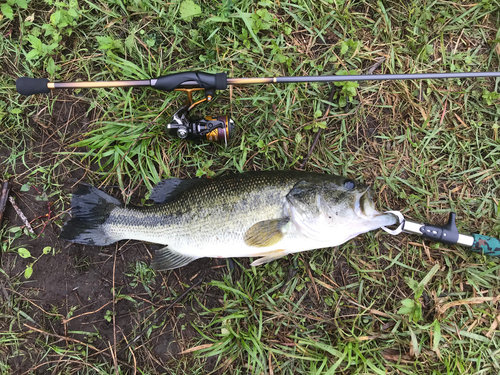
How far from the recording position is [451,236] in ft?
9.02

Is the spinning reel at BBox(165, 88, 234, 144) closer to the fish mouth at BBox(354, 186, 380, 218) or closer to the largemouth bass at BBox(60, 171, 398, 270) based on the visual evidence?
the largemouth bass at BBox(60, 171, 398, 270)

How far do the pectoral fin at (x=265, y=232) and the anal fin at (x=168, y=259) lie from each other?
0.63 m

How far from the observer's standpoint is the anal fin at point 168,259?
2760mm

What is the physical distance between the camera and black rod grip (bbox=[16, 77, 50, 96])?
2467mm

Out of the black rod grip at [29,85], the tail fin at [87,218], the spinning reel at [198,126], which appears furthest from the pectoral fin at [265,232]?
the black rod grip at [29,85]

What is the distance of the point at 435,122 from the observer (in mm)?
3109

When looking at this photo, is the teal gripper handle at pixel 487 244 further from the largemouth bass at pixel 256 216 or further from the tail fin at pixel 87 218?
the tail fin at pixel 87 218

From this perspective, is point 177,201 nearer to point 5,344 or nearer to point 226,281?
point 226,281

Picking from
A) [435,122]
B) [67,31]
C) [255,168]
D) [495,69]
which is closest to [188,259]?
[255,168]

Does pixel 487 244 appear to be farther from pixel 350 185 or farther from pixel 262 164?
pixel 262 164

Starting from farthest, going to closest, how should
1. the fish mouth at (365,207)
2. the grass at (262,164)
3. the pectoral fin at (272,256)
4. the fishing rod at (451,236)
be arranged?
the grass at (262,164), the fishing rod at (451,236), the pectoral fin at (272,256), the fish mouth at (365,207)

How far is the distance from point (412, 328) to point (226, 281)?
6.04 ft

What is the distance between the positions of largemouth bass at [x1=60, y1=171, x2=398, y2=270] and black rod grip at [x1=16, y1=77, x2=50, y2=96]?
48.3 inches

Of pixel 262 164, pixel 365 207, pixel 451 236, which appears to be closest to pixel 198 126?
pixel 262 164
